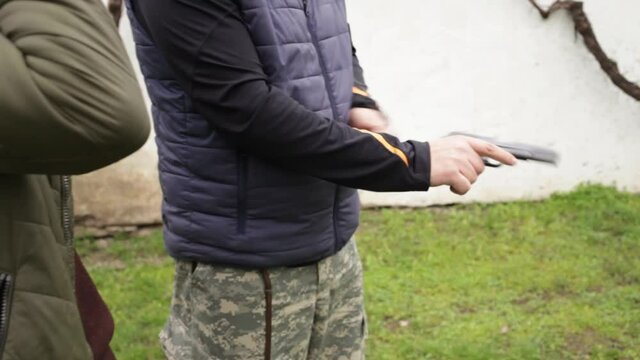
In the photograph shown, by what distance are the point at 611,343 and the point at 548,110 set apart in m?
1.46

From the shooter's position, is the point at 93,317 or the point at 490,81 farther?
the point at 490,81

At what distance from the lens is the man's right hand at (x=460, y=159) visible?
1923 millimetres

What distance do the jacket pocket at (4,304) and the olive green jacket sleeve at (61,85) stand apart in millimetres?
204

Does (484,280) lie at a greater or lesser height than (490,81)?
lesser

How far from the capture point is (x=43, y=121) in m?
1.21

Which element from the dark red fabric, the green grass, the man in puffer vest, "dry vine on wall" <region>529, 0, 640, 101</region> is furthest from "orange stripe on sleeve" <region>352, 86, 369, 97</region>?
"dry vine on wall" <region>529, 0, 640, 101</region>

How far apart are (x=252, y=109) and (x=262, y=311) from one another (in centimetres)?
49

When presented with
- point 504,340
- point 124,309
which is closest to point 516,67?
point 504,340

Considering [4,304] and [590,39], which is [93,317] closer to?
[4,304]

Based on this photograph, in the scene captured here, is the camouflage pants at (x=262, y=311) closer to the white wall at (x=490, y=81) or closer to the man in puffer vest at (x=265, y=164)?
the man in puffer vest at (x=265, y=164)

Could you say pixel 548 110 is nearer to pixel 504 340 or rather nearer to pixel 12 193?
pixel 504 340

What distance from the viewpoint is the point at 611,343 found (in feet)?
12.6

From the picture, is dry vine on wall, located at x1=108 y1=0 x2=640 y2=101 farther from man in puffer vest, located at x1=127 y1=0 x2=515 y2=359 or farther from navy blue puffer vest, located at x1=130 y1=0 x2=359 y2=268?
navy blue puffer vest, located at x1=130 y1=0 x2=359 y2=268

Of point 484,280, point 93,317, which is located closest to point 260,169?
point 93,317
